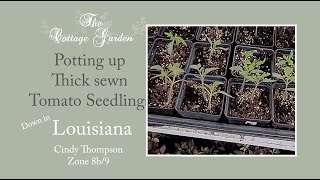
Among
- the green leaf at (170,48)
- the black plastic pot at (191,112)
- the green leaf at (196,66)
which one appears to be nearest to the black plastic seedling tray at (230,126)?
the black plastic pot at (191,112)

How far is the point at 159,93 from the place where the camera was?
208cm

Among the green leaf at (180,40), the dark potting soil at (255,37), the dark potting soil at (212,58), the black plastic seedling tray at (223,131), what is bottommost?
the black plastic seedling tray at (223,131)

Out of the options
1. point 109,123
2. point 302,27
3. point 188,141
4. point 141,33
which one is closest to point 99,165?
point 109,123

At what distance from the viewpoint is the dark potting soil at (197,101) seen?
6.70 ft

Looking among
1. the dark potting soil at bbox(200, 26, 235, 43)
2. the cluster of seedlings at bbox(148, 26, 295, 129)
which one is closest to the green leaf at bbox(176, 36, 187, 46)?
the cluster of seedlings at bbox(148, 26, 295, 129)

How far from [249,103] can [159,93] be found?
1.19ft

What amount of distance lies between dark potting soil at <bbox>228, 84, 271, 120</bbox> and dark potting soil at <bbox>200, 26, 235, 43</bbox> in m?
0.23

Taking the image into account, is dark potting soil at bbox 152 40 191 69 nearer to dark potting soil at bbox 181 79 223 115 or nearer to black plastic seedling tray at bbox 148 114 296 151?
dark potting soil at bbox 181 79 223 115

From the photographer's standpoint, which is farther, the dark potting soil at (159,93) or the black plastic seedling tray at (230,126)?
the dark potting soil at (159,93)

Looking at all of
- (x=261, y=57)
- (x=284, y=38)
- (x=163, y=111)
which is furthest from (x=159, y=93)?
(x=284, y=38)

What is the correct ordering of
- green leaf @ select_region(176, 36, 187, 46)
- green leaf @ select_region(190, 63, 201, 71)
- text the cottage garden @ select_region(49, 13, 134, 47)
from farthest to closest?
green leaf @ select_region(176, 36, 187, 46)
green leaf @ select_region(190, 63, 201, 71)
text the cottage garden @ select_region(49, 13, 134, 47)

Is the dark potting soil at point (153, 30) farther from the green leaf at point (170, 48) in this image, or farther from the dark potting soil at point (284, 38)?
the dark potting soil at point (284, 38)

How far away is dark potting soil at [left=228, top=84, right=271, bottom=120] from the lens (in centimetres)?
203

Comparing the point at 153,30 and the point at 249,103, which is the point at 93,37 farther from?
the point at 249,103
